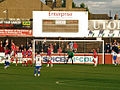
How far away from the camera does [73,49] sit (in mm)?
38188

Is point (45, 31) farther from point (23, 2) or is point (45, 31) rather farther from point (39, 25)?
point (23, 2)

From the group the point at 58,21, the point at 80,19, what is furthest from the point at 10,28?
the point at 80,19

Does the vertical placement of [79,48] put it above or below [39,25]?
below

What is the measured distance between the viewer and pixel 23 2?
63.5 meters

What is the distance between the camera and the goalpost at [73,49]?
37.1 m

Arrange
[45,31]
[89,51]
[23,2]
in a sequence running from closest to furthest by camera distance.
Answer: [89,51], [45,31], [23,2]

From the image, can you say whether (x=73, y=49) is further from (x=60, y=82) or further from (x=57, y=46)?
(x=60, y=82)

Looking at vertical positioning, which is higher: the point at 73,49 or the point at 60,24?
the point at 60,24

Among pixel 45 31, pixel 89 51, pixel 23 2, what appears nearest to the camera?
pixel 89 51

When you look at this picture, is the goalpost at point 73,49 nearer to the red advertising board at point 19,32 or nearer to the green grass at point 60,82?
the red advertising board at point 19,32

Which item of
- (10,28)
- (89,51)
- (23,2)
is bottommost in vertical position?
(89,51)

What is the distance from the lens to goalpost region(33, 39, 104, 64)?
3712 cm

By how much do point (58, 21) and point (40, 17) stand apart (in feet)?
7.37

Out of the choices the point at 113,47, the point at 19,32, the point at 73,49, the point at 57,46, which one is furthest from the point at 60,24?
the point at 113,47
